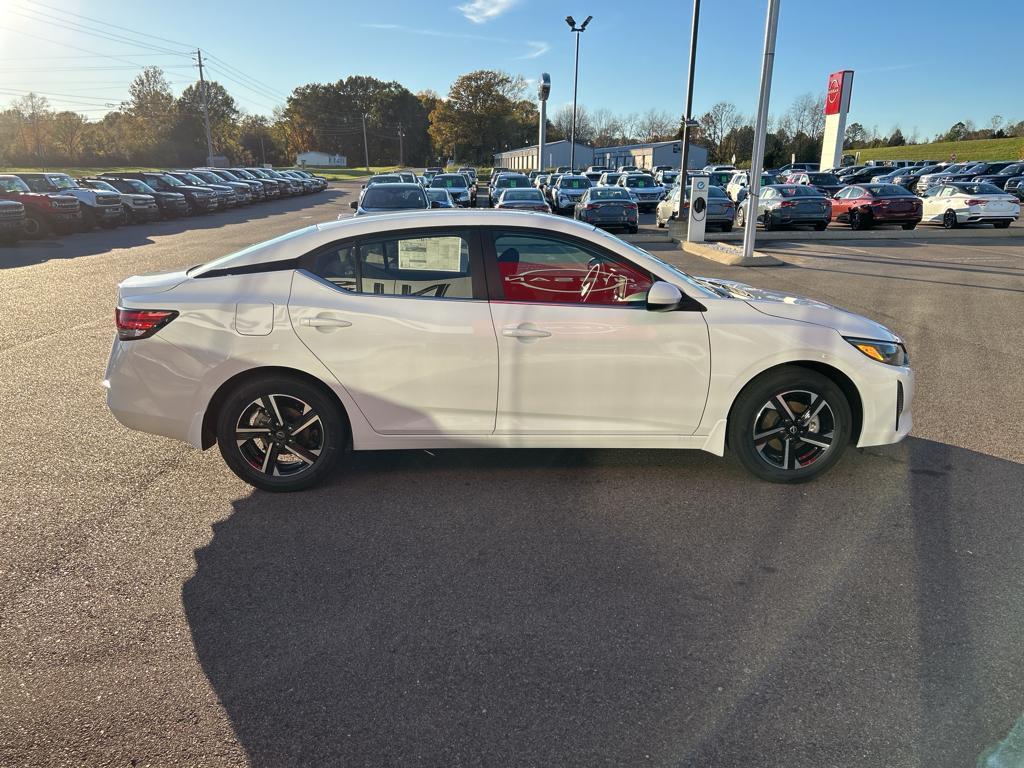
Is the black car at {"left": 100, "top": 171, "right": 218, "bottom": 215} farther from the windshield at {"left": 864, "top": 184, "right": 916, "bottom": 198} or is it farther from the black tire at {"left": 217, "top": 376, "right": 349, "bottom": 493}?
the black tire at {"left": 217, "top": 376, "right": 349, "bottom": 493}

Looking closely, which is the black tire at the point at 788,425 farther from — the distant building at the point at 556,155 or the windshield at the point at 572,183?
the distant building at the point at 556,155

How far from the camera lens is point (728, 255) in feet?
51.8

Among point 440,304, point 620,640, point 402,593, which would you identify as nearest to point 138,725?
point 402,593

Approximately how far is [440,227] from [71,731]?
2.98 meters

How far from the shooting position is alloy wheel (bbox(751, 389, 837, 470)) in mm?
4207

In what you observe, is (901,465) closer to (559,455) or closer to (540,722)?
(559,455)

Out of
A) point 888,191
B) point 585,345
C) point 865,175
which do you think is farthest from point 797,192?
point 865,175

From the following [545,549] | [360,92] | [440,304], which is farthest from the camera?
[360,92]

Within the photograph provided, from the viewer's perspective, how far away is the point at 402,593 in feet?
10.6

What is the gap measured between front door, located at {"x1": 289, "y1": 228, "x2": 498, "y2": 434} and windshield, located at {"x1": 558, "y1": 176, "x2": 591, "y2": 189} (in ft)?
90.8

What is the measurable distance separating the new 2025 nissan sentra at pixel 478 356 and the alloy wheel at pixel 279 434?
1 cm

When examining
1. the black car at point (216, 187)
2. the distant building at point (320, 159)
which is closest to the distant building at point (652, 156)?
the distant building at point (320, 159)

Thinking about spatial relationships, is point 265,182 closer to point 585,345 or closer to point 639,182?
point 639,182

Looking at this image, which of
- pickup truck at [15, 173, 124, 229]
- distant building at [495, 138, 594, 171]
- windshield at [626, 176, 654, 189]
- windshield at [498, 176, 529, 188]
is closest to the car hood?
pickup truck at [15, 173, 124, 229]
